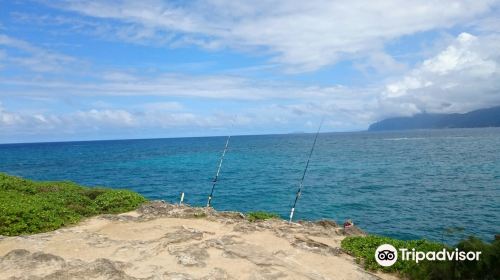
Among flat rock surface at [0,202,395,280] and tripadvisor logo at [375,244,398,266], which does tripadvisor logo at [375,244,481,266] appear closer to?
tripadvisor logo at [375,244,398,266]

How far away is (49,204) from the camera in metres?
18.0

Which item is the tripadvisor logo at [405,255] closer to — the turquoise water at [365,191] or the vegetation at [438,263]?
the vegetation at [438,263]

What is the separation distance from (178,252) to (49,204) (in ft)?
29.3

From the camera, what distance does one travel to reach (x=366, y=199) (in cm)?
3647

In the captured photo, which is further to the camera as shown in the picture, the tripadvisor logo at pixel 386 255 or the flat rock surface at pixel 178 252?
the tripadvisor logo at pixel 386 255

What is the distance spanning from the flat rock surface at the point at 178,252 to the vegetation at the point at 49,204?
3.65ft

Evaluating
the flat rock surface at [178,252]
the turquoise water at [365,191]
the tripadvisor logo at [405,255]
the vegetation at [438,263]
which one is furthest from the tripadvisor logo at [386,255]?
the turquoise water at [365,191]

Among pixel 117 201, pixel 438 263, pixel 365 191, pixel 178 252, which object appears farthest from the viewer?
pixel 365 191

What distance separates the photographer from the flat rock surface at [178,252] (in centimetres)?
1133

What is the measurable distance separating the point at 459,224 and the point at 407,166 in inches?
1342

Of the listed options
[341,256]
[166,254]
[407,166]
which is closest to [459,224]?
[341,256]

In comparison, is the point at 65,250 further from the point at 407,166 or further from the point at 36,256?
the point at 407,166

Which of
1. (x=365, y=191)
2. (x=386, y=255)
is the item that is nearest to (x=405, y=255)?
(x=386, y=255)

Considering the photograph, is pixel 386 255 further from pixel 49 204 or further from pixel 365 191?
pixel 365 191
